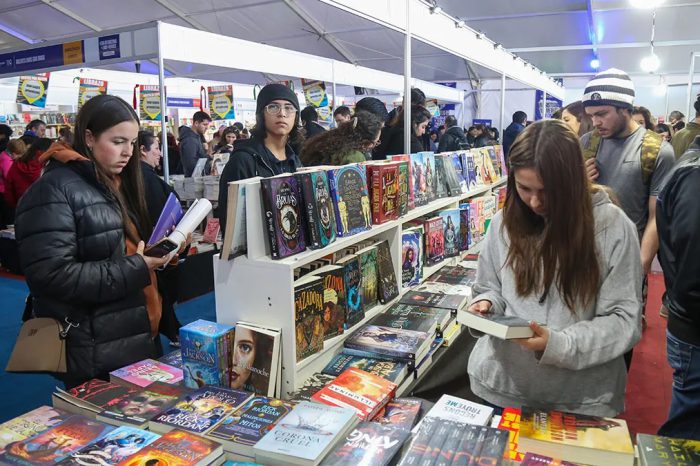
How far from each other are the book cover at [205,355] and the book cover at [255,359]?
0.03 metres

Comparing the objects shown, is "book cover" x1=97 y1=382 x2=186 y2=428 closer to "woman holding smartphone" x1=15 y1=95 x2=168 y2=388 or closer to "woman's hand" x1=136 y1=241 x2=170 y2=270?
"woman holding smartphone" x1=15 y1=95 x2=168 y2=388

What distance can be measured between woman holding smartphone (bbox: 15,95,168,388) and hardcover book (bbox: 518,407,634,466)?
139cm

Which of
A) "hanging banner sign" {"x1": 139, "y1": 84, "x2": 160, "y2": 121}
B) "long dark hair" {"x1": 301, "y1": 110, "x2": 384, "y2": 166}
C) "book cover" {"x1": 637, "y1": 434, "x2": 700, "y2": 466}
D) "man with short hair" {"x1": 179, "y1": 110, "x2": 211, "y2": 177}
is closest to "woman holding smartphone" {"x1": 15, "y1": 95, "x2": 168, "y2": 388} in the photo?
"long dark hair" {"x1": 301, "y1": 110, "x2": 384, "y2": 166}

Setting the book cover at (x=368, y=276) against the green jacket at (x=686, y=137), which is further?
the green jacket at (x=686, y=137)

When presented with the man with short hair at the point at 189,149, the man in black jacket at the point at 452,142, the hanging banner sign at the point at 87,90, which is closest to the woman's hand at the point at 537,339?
the man in black jacket at the point at 452,142

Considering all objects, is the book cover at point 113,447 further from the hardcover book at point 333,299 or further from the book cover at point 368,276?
the book cover at point 368,276

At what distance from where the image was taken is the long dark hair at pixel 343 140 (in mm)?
3199

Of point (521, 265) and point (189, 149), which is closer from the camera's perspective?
point (521, 265)

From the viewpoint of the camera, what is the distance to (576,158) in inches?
56.2

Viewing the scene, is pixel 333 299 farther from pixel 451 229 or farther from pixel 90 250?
pixel 451 229

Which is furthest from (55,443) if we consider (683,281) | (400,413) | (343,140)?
(343,140)

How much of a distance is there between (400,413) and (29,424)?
1.08m

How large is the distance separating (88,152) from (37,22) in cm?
1207

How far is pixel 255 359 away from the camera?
6.04 ft
